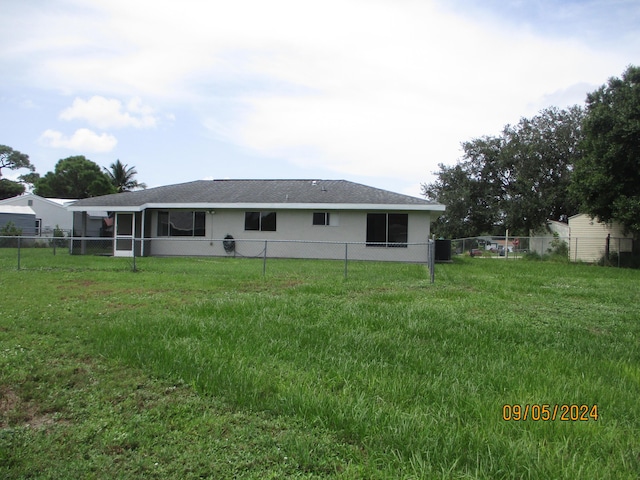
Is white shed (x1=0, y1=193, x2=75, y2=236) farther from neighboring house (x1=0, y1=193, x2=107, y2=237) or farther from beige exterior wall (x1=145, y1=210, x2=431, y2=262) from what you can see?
beige exterior wall (x1=145, y1=210, x2=431, y2=262)

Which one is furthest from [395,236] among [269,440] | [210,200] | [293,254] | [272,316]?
[269,440]

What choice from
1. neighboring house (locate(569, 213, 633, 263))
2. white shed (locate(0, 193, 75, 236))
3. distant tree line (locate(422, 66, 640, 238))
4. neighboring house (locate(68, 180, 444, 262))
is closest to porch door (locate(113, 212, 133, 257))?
neighboring house (locate(68, 180, 444, 262))

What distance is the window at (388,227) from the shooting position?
1748 centimetres

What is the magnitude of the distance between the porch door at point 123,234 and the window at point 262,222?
5273 mm

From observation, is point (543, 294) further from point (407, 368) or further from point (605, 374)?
Result: point (407, 368)

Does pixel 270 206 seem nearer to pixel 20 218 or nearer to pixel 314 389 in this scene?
pixel 314 389

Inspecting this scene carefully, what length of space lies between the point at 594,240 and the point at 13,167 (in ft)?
212

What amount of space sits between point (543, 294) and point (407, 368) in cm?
600

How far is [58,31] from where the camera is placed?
887 centimetres

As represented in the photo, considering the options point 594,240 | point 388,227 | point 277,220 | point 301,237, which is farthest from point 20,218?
point 594,240

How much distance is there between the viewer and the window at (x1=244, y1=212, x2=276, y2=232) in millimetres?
18531

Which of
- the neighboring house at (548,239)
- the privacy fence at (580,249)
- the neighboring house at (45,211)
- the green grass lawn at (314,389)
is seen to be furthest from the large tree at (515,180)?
the neighboring house at (45,211)

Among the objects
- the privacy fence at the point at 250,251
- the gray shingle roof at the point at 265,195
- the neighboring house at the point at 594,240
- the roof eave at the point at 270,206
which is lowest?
the privacy fence at the point at 250,251
